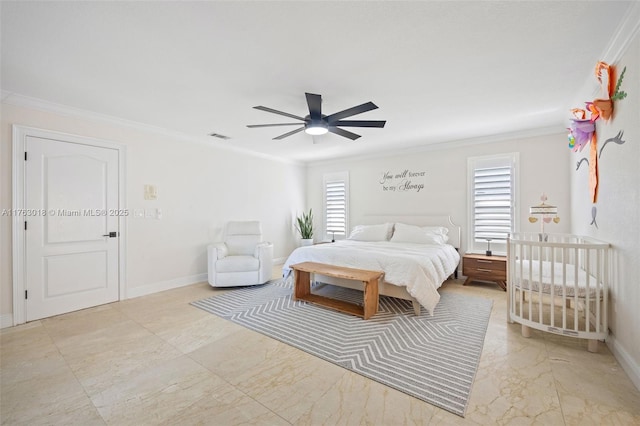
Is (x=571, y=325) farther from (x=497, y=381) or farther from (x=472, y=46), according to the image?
(x=472, y=46)

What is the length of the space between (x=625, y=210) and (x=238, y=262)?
4.31 metres

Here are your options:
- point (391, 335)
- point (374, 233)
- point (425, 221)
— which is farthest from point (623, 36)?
point (374, 233)

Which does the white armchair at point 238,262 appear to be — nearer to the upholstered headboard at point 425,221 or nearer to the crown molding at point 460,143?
the upholstered headboard at point 425,221

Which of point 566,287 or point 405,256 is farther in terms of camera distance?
point 405,256

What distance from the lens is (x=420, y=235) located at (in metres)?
4.54

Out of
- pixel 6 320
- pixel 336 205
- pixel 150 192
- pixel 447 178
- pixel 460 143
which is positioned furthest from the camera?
pixel 336 205

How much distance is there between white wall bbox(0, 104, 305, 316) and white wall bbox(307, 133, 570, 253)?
A: 206 centimetres

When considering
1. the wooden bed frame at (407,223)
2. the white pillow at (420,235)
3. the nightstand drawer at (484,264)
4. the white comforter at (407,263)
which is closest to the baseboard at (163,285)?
the white comforter at (407,263)

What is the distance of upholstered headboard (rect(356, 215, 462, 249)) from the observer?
4777mm

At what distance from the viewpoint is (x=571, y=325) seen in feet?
8.62

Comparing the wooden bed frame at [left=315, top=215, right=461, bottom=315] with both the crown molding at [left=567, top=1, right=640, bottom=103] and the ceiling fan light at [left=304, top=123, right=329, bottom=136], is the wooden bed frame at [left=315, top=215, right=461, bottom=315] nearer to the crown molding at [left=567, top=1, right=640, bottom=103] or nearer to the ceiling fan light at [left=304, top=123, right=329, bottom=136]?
the ceiling fan light at [left=304, top=123, right=329, bottom=136]

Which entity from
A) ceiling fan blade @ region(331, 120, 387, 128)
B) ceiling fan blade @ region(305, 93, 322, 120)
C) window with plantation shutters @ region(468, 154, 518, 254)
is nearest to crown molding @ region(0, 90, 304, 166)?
ceiling fan blade @ region(305, 93, 322, 120)

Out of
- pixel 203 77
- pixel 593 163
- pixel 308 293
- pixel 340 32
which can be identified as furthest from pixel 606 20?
pixel 308 293

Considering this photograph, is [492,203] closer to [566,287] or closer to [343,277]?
[566,287]
